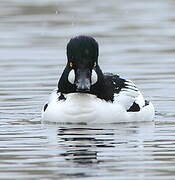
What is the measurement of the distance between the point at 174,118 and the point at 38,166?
4.03 m

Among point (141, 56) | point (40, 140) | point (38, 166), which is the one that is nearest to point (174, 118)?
point (40, 140)

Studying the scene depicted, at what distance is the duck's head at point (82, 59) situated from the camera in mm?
16312

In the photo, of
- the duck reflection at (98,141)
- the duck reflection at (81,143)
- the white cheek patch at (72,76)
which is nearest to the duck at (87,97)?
the white cheek patch at (72,76)

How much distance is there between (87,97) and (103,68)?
505 centimetres

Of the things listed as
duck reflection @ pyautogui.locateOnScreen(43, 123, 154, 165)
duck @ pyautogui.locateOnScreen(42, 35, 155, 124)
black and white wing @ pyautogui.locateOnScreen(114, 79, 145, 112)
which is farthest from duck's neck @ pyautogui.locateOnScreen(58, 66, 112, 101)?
duck reflection @ pyautogui.locateOnScreen(43, 123, 154, 165)

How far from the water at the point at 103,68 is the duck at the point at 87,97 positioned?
19 cm

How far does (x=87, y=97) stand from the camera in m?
16.7

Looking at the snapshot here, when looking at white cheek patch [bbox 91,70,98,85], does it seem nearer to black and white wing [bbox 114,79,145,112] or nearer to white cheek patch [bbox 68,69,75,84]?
white cheek patch [bbox 68,69,75,84]

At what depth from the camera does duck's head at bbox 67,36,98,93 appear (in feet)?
53.5

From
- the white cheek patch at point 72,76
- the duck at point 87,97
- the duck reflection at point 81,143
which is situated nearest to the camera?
the duck reflection at point 81,143

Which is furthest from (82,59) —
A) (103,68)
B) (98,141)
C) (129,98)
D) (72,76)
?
(103,68)

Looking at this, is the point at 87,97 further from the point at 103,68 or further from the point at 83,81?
the point at 103,68

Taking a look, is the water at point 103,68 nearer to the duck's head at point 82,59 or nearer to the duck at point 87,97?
the duck at point 87,97

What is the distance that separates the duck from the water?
0.19m
